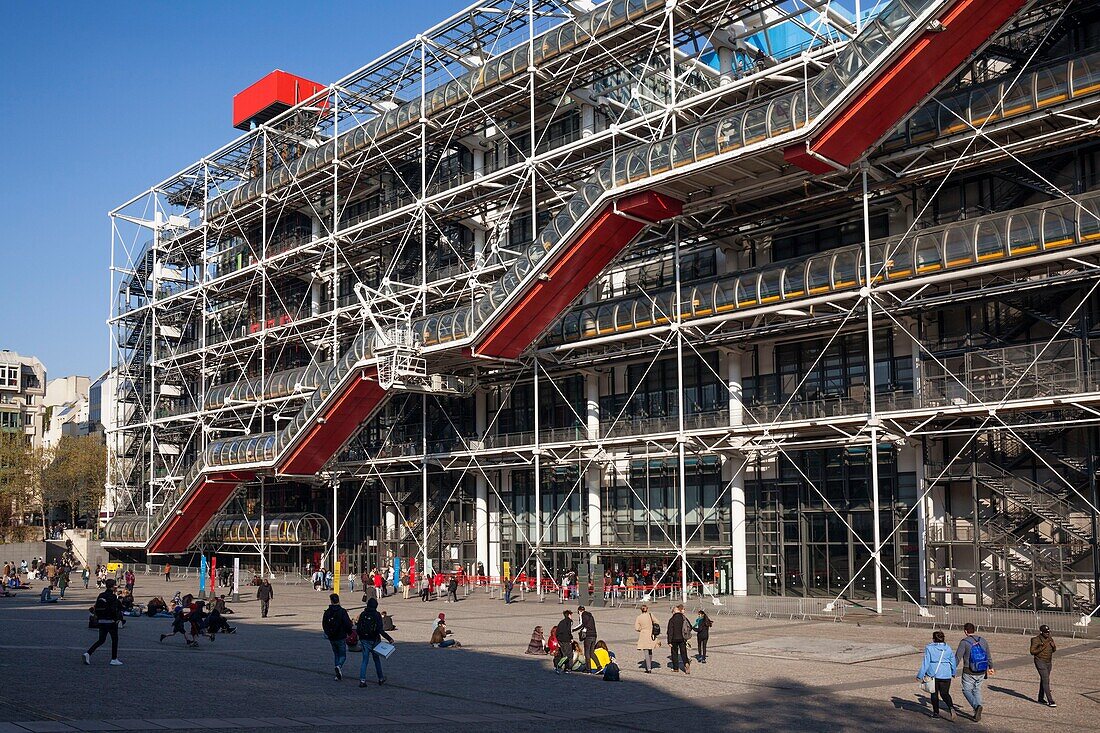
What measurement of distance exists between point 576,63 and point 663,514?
1466 centimetres

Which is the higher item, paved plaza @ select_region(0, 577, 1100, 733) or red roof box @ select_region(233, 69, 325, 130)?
red roof box @ select_region(233, 69, 325, 130)

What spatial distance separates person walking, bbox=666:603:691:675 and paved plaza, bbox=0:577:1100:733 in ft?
0.95

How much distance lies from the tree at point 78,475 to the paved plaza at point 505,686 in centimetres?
4803

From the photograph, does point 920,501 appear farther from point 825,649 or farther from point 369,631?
point 369,631

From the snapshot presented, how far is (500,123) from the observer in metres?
43.3

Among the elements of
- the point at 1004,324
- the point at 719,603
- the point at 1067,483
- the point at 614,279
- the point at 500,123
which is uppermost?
the point at 500,123

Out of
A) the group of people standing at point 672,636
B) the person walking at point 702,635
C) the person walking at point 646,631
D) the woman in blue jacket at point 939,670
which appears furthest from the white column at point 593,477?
the woman in blue jacket at point 939,670

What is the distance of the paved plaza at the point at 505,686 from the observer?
13.7 m

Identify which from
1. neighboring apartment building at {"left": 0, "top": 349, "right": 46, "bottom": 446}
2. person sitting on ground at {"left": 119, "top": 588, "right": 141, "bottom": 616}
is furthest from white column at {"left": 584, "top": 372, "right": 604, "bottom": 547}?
neighboring apartment building at {"left": 0, "top": 349, "right": 46, "bottom": 446}

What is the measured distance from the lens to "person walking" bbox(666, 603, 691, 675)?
18.6m

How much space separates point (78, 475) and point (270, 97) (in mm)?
28884

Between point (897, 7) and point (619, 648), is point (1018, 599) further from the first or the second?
point (897, 7)

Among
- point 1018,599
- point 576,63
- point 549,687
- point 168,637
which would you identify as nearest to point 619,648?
point 549,687

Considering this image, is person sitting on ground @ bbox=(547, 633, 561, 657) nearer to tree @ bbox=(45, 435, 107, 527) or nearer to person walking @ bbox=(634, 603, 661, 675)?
person walking @ bbox=(634, 603, 661, 675)
